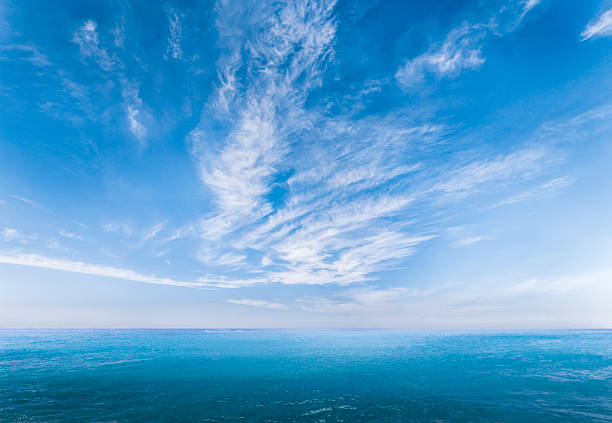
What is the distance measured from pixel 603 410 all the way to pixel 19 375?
2913 inches

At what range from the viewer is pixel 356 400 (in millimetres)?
29531

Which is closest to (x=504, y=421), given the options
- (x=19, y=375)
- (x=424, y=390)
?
(x=424, y=390)

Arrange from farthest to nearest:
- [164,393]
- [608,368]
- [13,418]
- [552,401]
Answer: [608,368] < [164,393] < [552,401] < [13,418]

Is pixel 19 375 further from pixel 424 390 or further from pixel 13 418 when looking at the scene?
pixel 424 390

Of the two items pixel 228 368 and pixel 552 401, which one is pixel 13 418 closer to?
pixel 228 368

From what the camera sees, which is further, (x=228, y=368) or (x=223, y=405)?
(x=228, y=368)

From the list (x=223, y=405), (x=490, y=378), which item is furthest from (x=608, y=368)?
(x=223, y=405)

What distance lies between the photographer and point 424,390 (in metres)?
33.4

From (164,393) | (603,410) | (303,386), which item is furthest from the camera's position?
(303,386)

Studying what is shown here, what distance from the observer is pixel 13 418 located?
2319cm

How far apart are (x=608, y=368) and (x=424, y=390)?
43.8 meters

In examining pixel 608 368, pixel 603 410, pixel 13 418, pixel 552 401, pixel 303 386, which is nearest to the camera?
pixel 13 418

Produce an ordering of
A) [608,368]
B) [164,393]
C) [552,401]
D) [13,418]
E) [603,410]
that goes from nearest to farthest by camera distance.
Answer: [13,418]
[603,410]
[552,401]
[164,393]
[608,368]

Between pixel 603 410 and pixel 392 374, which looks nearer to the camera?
pixel 603 410
